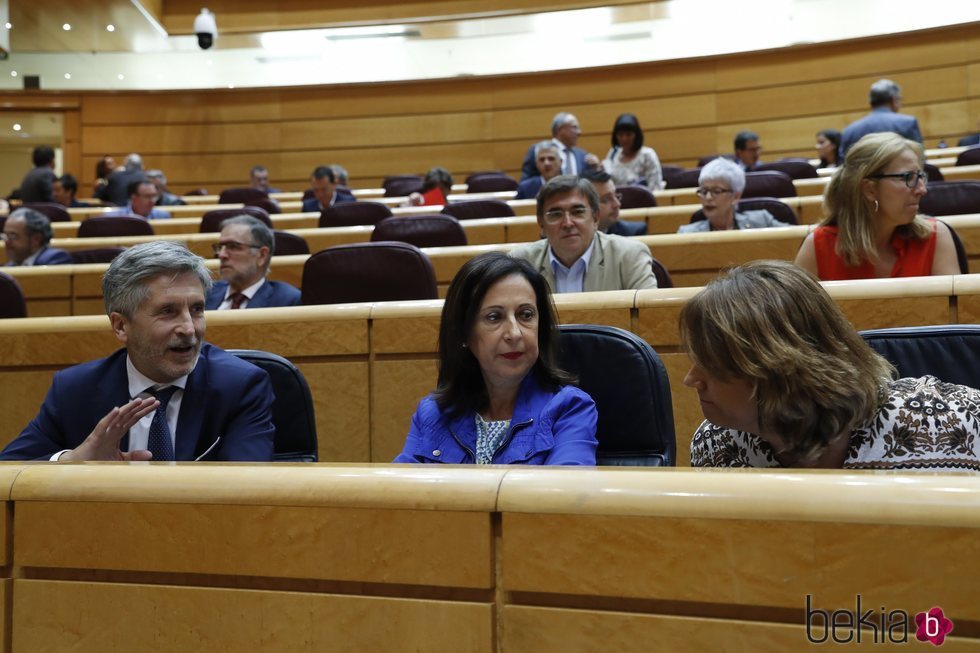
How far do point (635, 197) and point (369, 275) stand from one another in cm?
268

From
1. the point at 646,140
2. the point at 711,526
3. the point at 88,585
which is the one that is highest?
the point at 646,140

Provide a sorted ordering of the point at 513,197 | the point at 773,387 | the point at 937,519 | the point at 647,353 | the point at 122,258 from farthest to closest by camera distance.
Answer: the point at 513,197 < the point at 122,258 < the point at 647,353 < the point at 773,387 < the point at 937,519

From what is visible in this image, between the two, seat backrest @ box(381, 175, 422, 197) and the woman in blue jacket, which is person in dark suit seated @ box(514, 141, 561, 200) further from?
the woman in blue jacket

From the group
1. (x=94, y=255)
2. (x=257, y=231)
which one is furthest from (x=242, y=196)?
(x=257, y=231)

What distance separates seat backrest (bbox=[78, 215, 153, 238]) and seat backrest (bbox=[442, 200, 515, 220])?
1.90m

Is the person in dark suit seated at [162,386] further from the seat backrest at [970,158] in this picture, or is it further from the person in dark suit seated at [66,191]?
the person in dark suit seated at [66,191]

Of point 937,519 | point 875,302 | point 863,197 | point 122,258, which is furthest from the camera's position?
point 863,197

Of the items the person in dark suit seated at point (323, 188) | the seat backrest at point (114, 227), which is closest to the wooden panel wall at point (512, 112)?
the person in dark suit seated at point (323, 188)

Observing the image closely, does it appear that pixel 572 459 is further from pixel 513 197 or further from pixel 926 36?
pixel 926 36

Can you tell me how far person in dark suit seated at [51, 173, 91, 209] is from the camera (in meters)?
8.88

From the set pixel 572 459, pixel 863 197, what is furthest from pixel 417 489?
pixel 863 197

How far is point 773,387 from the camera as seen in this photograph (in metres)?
1.26

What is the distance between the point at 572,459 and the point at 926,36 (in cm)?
Result: 888

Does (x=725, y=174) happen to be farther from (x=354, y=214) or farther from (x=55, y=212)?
(x=55, y=212)
